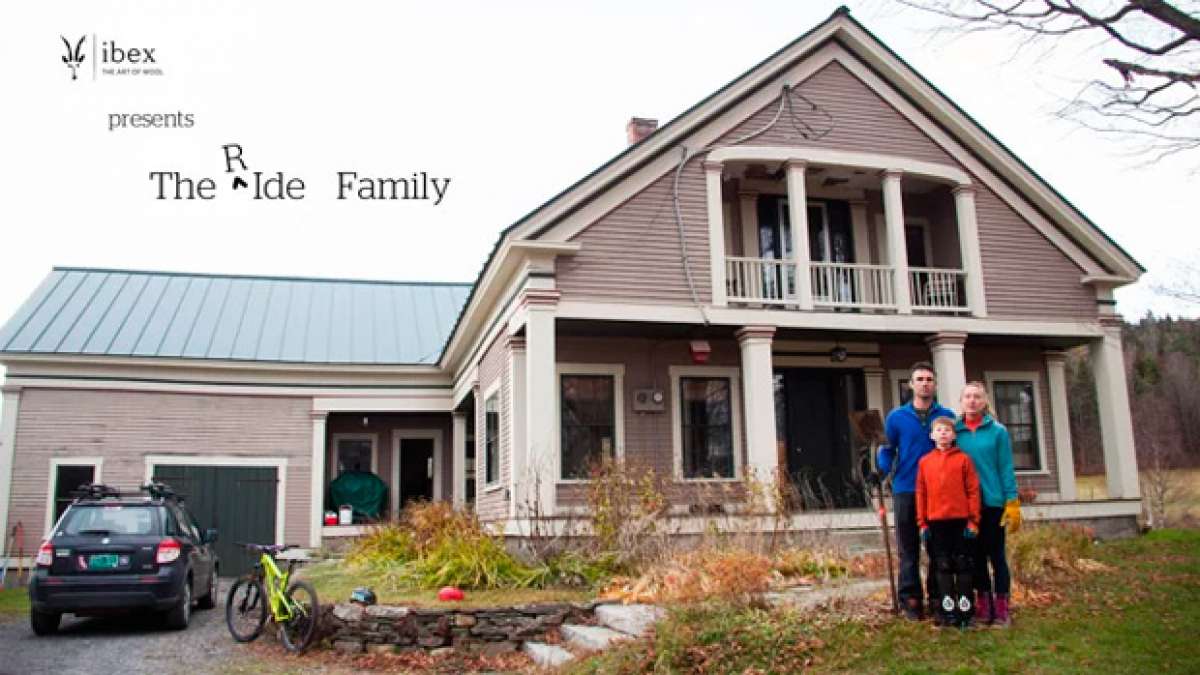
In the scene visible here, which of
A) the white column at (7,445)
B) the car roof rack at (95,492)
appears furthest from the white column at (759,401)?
the white column at (7,445)

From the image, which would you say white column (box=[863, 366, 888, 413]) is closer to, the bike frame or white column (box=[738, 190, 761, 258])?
white column (box=[738, 190, 761, 258])

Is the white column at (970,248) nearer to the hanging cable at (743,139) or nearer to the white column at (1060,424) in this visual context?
the hanging cable at (743,139)

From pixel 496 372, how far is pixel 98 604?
684cm

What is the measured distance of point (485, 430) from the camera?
1666 cm

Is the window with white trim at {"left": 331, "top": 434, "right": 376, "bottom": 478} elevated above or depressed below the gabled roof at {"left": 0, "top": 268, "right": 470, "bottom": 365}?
below

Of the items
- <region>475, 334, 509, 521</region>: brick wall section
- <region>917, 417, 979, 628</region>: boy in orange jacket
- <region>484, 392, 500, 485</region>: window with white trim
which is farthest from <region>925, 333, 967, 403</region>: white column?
<region>917, 417, 979, 628</region>: boy in orange jacket

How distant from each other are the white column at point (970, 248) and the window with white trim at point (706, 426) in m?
3.84

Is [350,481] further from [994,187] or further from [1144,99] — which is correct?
[1144,99]

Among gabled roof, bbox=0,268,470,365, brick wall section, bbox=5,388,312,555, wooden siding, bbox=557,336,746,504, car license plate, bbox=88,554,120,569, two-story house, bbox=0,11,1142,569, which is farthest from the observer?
gabled roof, bbox=0,268,470,365

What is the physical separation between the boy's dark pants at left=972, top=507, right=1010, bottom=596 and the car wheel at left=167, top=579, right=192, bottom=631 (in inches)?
326

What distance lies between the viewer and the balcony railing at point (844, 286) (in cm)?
1376

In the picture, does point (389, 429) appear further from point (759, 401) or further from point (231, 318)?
point (759, 401)

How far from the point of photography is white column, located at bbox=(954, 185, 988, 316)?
1434 centimetres

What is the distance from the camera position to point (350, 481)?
20.0 meters
